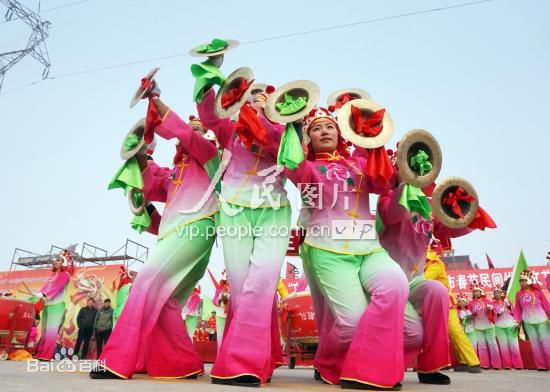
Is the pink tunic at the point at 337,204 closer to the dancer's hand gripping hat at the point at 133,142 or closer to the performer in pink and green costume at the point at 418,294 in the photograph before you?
the performer in pink and green costume at the point at 418,294

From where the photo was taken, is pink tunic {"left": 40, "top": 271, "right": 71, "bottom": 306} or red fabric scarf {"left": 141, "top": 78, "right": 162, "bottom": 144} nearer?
red fabric scarf {"left": 141, "top": 78, "right": 162, "bottom": 144}

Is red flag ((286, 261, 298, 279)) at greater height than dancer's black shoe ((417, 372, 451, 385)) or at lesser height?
greater

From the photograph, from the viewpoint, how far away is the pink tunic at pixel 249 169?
3.94 m

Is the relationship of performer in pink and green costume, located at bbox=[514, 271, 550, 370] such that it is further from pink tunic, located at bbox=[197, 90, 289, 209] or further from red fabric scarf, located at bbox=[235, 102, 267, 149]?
red fabric scarf, located at bbox=[235, 102, 267, 149]

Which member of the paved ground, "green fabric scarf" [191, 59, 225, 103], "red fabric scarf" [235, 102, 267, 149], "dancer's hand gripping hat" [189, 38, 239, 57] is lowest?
the paved ground

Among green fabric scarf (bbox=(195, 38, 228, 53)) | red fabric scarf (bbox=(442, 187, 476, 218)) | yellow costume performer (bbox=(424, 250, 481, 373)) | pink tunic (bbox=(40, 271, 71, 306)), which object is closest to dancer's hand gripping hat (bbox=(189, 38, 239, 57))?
green fabric scarf (bbox=(195, 38, 228, 53))

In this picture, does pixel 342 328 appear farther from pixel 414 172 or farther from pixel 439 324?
pixel 414 172

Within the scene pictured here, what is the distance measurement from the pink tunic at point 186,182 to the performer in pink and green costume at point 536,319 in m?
7.63

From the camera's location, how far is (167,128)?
4113mm

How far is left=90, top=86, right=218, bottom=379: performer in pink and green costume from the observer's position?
3.64m

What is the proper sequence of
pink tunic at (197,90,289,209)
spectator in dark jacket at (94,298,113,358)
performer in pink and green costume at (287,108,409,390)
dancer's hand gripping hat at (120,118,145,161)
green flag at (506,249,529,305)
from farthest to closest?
green flag at (506,249,529,305) < spectator in dark jacket at (94,298,113,358) < dancer's hand gripping hat at (120,118,145,161) < pink tunic at (197,90,289,209) < performer in pink and green costume at (287,108,409,390)

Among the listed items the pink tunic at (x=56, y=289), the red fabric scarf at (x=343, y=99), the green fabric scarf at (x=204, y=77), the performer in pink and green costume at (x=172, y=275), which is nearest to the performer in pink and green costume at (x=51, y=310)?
the pink tunic at (x=56, y=289)

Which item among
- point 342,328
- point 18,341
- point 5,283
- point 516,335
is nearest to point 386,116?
point 342,328

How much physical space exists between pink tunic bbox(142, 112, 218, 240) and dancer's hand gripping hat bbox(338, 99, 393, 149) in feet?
4.15
